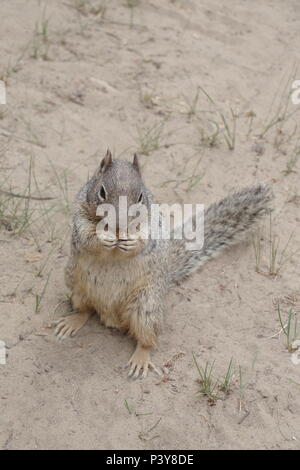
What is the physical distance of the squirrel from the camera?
120 inches

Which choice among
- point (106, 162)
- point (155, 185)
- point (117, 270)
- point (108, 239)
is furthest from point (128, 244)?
point (155, 185)

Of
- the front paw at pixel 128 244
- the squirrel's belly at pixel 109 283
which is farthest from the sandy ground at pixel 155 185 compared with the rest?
the front paw at pixel 128 244

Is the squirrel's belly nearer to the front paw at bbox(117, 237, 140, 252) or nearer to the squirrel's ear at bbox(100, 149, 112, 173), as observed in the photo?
the front paw at bbox(117, 237, 140, 252)

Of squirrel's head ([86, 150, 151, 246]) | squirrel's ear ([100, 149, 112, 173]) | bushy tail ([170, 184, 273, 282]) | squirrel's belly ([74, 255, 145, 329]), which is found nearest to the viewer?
squirrel's head ([86, 150, 151, 246])

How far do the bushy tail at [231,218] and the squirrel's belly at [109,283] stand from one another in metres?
0.66

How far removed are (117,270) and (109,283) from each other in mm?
77

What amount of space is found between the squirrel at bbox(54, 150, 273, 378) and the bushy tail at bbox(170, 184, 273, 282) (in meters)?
0.40

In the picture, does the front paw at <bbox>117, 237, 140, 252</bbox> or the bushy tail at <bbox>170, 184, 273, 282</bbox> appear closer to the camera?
the front paw at <bbox>117, 237, 140, 252</bbox>

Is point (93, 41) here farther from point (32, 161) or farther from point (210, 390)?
point (210, 390)

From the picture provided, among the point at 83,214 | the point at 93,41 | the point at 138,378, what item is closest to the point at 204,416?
the point at 138,378

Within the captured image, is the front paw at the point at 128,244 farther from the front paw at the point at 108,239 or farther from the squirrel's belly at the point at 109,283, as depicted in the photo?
the squirrel's belly at the point at 109,283

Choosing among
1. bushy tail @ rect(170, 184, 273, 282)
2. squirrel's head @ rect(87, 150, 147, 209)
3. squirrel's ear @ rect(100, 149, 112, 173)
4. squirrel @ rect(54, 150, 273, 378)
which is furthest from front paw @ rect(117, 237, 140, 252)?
bushy tail @ rect(170, 184, 273, 282)

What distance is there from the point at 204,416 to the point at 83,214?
1109mm

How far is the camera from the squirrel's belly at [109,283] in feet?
10.5
